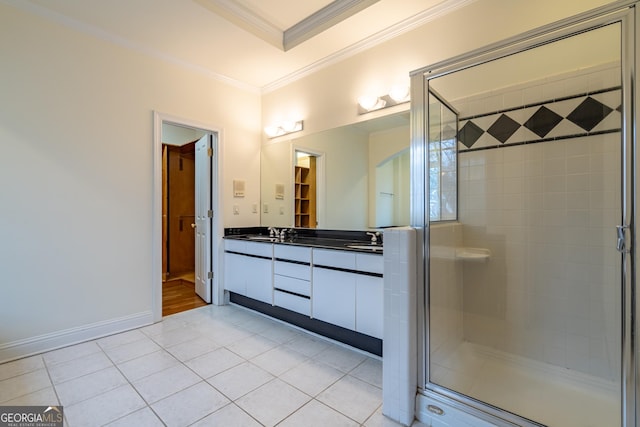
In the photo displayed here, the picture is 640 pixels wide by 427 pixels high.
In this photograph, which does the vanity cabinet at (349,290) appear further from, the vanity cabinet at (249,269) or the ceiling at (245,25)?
the ceiling at (245,25)

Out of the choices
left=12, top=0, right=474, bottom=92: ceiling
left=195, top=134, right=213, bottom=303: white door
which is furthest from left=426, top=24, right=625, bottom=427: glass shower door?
left=195, top=134, right=213, bottom=303: white door

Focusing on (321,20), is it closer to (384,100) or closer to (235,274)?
(384,100)

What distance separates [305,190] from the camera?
3.29 meters

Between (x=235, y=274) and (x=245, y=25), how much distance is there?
2.50m

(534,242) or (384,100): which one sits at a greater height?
(384,100)

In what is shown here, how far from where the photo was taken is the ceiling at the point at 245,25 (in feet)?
7.38

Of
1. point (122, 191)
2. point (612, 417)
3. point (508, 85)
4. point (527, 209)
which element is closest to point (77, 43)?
point (122, 191)

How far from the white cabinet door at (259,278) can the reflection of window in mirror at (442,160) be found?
5.59 ft

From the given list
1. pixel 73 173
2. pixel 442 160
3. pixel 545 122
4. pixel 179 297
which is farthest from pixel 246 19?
pixel 179 297

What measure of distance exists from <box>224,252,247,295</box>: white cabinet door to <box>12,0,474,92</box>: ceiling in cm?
216

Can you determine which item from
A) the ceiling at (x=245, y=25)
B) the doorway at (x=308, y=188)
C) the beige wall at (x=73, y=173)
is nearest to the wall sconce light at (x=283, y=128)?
the doorway at (x=308, y=188)

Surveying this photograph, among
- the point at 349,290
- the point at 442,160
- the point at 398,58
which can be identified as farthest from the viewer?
the point at 398,58

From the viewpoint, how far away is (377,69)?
2641 millimetres

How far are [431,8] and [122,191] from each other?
10.1 feet
